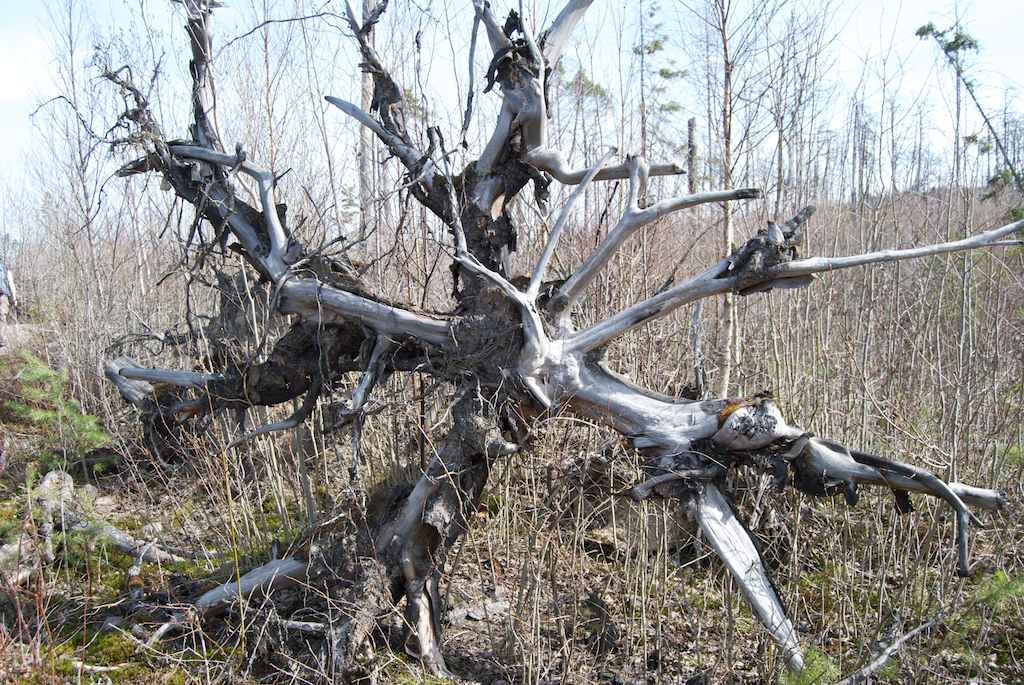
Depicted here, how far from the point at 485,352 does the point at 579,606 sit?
135cm

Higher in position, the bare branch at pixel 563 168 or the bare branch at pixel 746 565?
the bare branch at pixel 563 168

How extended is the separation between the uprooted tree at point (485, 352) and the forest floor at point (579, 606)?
0.19m

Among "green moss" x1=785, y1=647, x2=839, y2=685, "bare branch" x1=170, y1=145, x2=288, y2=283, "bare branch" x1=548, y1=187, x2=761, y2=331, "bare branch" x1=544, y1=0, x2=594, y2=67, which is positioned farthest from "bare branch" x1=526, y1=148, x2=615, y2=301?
"green moss" x1=785, y1=647, x2=839, y2=685

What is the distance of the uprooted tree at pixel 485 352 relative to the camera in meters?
2.45

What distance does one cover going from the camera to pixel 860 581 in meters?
3.03

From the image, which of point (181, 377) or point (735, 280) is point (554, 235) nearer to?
point (735, 280)

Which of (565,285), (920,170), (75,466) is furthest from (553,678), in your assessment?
(75,466)

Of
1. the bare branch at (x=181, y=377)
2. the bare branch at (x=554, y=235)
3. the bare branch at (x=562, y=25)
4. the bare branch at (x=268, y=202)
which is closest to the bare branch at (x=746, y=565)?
the bare branch at (x=554, y=235)

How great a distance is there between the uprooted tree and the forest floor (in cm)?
19

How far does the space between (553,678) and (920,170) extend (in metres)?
3.83

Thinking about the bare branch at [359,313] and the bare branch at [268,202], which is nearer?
the bare branch at [359,313]

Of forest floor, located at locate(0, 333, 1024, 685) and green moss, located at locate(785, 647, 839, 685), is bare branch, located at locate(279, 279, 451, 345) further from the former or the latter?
green moss, located at locate(785, 647, 839, 685)

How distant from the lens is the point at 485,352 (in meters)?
2.87

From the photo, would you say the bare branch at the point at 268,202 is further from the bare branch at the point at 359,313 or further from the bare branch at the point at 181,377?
the bare branch at the point at 181,377
